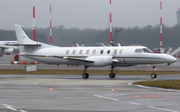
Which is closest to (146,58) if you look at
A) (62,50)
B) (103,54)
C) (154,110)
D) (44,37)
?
(103,54)

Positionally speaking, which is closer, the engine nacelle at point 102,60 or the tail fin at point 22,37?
the engine nacelle at point 102,60

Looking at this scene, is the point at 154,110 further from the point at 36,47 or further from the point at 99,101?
the point at 36,47

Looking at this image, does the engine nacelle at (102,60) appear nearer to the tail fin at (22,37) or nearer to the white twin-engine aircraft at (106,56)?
the white twin-engine aircraft at (106,56)

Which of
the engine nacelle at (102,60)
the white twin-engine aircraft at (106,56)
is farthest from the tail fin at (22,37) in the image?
the engine nacelle at (102,60)

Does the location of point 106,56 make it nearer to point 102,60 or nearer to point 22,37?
point 102,60

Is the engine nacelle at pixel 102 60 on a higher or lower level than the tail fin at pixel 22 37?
lower

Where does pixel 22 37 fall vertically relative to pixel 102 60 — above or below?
above

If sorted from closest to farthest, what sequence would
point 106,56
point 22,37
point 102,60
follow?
point 102,60, point 106,56, point 22,37

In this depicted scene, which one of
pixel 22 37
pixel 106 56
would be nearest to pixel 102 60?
pixel 106 56

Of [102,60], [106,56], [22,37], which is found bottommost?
[102,60]

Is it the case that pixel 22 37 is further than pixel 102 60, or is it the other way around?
pixel 22 37

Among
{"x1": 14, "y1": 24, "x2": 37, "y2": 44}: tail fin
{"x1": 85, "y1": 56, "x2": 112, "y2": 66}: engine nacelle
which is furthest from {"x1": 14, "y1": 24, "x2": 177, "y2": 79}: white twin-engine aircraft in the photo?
{"x1": 14, "y1": 24, "x2": 37, "y2": 44}: tail fin

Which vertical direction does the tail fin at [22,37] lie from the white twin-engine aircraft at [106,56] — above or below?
above

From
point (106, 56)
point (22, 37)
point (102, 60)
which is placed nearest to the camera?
point (102, 60)
